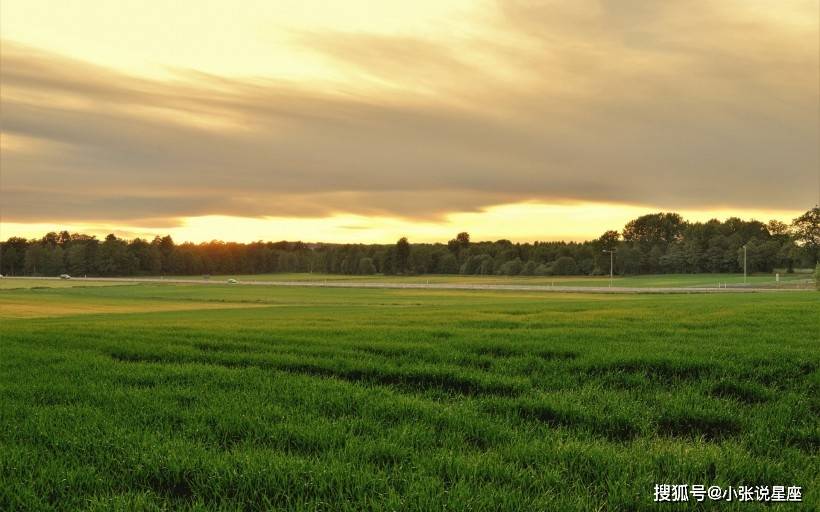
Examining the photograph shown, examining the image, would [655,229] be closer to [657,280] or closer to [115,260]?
[657,280]

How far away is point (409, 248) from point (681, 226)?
78.1 meters

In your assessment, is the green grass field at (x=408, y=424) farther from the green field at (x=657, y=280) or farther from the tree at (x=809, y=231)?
the tree at (x=809, y=231)

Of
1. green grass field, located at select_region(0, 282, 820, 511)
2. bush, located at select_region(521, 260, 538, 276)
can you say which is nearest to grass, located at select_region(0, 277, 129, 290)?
green grass field, located at select_region(0, 282, 820, 511)

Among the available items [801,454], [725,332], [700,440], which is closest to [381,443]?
[700,440]

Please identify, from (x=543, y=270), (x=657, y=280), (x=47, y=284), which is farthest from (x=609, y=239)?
(x=47, y=284)

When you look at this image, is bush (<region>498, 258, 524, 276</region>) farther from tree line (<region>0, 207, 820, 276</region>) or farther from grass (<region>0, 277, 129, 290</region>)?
grass (<region>0, 277, 129, 290</region>)

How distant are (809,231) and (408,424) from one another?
152494 millimetres

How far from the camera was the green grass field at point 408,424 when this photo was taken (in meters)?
4.95

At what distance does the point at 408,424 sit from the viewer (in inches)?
257

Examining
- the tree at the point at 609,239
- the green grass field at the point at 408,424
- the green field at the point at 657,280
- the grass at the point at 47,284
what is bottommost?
the grass at the point at 47,284

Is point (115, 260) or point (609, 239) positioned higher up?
point (609, 239)

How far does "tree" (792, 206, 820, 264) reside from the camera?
132 m

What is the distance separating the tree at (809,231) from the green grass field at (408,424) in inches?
5562

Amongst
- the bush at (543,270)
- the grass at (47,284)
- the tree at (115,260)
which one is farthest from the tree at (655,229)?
the tree at (115,260)
